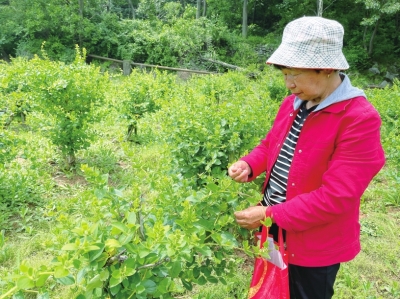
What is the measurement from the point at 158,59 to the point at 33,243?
586 inches

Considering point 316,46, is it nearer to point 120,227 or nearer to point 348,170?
point 348,170

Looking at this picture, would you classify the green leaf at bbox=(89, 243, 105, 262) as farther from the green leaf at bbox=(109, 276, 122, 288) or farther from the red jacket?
the red jacket

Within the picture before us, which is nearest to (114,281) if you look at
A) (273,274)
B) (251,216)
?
(251,216)

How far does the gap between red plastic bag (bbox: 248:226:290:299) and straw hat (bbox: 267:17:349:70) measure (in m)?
0.74

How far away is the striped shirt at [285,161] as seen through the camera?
154 cm

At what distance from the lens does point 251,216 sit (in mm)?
1449

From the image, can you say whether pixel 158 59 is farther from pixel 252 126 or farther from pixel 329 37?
pixel 329 37

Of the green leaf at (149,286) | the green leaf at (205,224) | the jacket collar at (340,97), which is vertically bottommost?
the green leaf at (149,286)

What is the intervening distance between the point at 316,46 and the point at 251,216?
2.40 ft

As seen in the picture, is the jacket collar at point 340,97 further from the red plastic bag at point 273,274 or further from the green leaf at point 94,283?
the green leaf at point 94,283

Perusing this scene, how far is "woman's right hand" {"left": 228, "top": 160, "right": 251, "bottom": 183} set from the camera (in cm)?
168

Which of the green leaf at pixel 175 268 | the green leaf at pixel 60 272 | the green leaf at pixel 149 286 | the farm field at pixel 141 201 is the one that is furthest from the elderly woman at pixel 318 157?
the green leaf at pixel 60 272

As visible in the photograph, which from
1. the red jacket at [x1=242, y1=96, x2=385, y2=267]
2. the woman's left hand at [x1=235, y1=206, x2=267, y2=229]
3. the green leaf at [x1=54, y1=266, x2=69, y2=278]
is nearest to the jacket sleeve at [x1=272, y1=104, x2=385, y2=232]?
the red jacket at [x1=242, y1=96, x2=385, y2=267]

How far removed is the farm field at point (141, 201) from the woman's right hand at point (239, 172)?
0.21 feet
